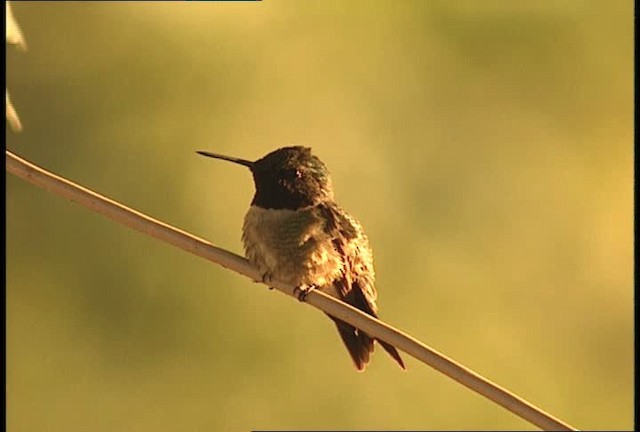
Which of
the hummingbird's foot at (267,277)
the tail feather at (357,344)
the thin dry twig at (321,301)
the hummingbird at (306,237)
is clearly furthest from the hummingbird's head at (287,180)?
the thin dry twig at (321,301)

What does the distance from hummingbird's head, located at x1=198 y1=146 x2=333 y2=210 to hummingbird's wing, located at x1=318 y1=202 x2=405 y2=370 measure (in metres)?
0.05

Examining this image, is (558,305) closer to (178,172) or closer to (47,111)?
(178,172)

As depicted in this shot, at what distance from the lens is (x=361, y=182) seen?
110 inches

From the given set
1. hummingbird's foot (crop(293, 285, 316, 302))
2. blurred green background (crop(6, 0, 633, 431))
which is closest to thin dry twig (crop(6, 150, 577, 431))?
hummingbird's foot (crop(293, 285, 316, 302))

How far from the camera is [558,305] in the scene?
284 cm

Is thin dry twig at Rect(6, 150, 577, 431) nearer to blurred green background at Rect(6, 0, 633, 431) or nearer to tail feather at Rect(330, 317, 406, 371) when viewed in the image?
tail feather at Rect(330, 317, 406, 371)

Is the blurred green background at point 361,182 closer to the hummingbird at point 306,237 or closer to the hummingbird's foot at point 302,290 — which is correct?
the hummingbird at point 306,237

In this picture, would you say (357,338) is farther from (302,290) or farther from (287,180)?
(287,180)

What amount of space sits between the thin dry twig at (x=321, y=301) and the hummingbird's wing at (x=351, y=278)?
0.44 m

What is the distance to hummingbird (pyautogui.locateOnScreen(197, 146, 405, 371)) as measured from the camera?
1.80 m

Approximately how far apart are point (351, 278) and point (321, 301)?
0.50m

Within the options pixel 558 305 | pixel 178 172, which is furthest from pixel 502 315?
pixel 178 172

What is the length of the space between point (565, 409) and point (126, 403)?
1.50m

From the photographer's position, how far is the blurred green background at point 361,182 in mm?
2729
